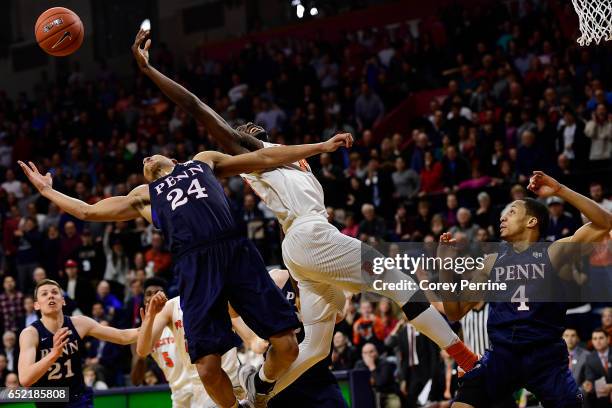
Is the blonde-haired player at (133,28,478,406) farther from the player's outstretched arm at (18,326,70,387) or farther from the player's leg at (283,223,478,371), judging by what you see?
the player's outstretched arm at (18,326,70,387)

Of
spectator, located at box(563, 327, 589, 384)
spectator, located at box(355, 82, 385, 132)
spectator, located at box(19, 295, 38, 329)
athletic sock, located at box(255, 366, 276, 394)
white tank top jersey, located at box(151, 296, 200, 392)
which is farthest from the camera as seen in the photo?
spectator, located at box(355, 82, 385, 132)

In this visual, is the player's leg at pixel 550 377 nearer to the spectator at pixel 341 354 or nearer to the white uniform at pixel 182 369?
the white uniform at pixel 182 369

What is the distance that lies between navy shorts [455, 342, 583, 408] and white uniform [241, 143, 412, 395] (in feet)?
2.85

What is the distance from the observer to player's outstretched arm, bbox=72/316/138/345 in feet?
27.0

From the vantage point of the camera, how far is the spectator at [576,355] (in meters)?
10.9

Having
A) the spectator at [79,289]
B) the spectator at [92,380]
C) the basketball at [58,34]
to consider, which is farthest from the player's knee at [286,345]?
the spectator at [79,289]

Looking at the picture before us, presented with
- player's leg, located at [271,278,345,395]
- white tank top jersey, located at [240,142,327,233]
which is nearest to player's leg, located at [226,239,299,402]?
player's leg, located at [271,278,345,395]

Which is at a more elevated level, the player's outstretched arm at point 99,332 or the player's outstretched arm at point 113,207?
the player's outstretched arm at point 113,207

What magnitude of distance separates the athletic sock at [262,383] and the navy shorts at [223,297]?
0.46m

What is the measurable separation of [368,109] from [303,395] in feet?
39.2

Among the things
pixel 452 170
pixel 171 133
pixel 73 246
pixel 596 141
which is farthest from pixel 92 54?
pixel 596 141

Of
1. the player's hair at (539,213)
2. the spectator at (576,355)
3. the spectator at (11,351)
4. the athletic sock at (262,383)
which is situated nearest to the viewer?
the player's hair at (539,213)

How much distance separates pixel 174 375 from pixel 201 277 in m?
2.54

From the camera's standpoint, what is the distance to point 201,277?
656cm
